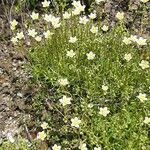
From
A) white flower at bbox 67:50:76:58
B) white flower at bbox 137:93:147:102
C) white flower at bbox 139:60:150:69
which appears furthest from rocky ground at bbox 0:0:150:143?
white flower at bbox 137:93:147:102

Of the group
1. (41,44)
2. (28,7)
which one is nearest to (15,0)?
(28,7)

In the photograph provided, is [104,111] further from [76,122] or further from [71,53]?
[71,53]

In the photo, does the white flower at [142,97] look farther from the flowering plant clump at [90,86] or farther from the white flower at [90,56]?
the white flower at [90,56]

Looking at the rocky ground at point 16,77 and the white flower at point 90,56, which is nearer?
the white flower at point 90,56

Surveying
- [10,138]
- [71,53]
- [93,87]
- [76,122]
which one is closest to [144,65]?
[93,87]

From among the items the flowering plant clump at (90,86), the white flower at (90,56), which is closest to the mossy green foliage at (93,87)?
the flowering plant clump at (90,86)
